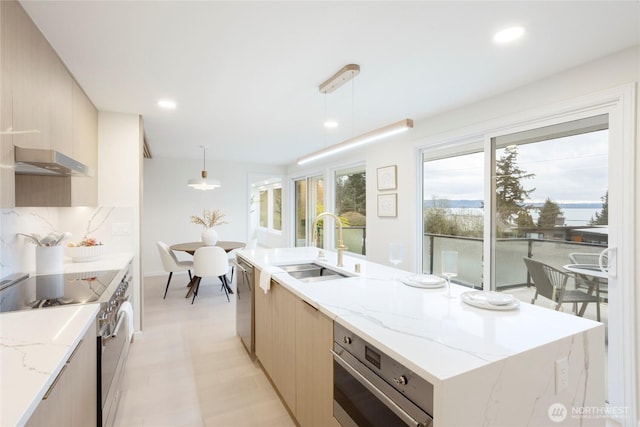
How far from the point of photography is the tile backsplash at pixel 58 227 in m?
2.10

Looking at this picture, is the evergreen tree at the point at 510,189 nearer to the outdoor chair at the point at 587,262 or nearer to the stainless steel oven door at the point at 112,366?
the outdoor chair at the point at 587,262

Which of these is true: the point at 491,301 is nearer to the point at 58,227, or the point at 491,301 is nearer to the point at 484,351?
the point at 484,351

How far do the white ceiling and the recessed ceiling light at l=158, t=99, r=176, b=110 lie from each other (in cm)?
8

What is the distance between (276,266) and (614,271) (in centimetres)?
238

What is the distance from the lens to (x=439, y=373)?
0.89 m

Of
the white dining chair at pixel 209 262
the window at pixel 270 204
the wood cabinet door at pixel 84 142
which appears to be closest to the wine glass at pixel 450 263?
the wood cabinet door at pixel 84 142

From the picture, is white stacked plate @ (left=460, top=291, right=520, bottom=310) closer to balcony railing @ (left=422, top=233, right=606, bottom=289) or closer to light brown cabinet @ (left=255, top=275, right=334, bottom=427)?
light brown cabinet @ (left=255, top=275, right=334, bottom=427)

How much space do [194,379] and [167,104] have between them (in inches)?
98.9

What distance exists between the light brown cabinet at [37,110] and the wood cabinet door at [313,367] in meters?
1.52

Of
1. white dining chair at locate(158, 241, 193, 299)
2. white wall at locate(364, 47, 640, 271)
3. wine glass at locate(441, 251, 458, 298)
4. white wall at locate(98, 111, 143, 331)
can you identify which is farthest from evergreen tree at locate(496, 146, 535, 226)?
white dining chair at locate(158, 241, 193, 299)

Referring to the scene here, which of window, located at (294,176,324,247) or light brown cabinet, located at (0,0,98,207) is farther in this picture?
window, located at (294,176,324,247)

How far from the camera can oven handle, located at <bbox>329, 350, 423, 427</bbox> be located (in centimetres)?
101

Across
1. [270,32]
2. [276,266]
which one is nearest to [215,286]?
[276,266]

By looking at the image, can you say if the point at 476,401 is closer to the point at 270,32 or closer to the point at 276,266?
the point at 276,266
